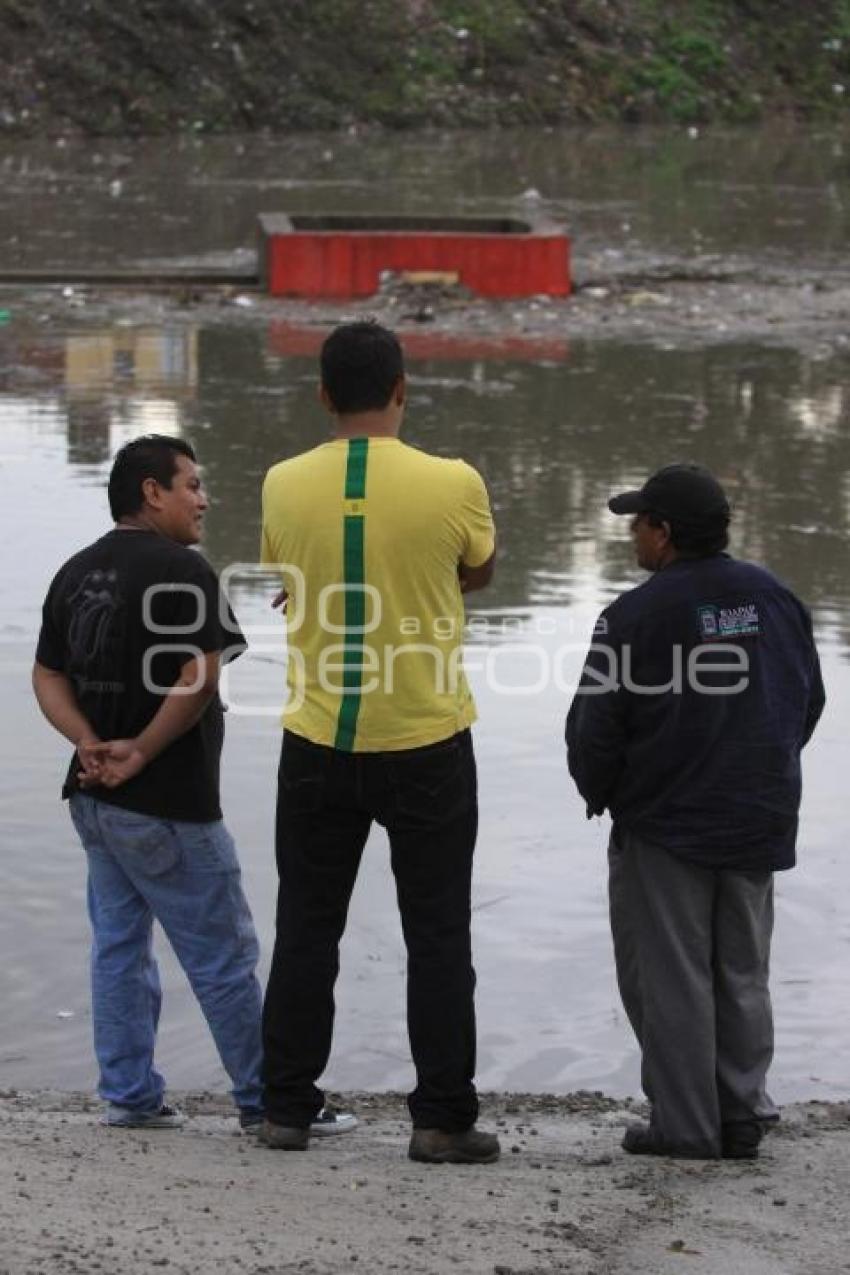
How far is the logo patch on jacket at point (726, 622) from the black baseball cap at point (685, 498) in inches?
6.6

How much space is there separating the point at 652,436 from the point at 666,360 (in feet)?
8.34

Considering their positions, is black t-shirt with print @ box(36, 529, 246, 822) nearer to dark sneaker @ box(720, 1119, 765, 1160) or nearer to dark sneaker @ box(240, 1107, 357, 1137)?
dark sneaker @ box(240, 1107, 357, 1137)

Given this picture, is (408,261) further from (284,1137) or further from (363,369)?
(284,1137)

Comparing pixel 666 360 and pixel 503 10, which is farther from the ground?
pixel 503 10

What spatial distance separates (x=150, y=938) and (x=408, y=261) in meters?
12.8

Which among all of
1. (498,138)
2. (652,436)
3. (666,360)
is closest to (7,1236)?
(652,436)

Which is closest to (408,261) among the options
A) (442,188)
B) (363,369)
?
(442,188)

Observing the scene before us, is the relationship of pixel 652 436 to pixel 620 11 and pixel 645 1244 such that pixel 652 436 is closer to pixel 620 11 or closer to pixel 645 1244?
pixel 645 1244

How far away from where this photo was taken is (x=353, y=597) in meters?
4.34

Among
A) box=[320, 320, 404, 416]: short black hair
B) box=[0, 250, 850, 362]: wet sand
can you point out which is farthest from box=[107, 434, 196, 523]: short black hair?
box=[0, 250, 850, 362]: wet sand

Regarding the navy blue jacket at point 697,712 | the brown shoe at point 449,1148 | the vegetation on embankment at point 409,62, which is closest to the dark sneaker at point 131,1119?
the brown shoe at point 449,1148

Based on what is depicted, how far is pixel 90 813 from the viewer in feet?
14.9

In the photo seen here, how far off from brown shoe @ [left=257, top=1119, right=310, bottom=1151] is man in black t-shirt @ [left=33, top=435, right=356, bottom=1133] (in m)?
0.12

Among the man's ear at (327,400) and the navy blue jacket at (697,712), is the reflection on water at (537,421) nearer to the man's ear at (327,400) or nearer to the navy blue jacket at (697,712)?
the navy blue jacket at (697,712)
